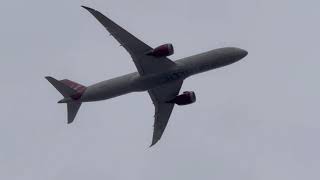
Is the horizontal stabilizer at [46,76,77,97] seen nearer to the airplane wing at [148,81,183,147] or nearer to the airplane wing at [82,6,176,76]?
the airplane wing at [82,6,176,76]

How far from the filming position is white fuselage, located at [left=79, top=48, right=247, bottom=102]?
4343 inches

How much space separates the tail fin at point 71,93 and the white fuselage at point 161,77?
156 cm

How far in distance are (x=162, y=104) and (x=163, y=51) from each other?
1193 cm

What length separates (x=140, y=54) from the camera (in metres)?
110

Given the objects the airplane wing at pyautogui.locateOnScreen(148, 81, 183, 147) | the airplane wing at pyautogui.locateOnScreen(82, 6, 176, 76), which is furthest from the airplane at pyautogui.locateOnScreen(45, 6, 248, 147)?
the airplane wing at pyautogui.locateOnScreen(148, 81, 183, 147)

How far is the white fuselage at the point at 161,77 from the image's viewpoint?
362 feet

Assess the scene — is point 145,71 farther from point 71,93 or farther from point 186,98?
point 71,93

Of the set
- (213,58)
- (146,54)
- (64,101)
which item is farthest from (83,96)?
(213,58)

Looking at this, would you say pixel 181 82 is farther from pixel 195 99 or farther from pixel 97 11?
pixel 97 11

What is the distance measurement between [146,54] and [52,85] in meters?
13.7

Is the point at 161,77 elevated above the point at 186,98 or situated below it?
above

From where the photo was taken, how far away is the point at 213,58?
11075cm

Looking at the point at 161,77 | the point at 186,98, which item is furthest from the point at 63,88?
the point at 186,98

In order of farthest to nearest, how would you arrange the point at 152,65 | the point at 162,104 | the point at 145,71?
1. the point at 162,104
2. the point at 145,71
3. the point at 152,65
